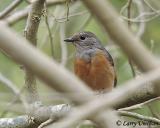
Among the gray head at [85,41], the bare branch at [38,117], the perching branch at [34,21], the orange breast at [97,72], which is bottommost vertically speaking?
the bare branch at [38,117]

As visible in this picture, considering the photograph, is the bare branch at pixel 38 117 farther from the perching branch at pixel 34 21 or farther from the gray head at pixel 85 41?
the gray head at pixel 85 41

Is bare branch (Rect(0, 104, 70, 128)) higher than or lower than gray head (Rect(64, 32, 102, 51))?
lower

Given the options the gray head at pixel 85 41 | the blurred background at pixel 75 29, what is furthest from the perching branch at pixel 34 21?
the blurred background at pixel 75 29

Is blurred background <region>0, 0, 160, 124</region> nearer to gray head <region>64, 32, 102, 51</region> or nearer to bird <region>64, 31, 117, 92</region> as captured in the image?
gray head <region>64, 32, 102, 51</region>

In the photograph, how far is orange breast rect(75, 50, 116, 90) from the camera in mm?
4391

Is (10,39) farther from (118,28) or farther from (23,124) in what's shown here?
(23,124)

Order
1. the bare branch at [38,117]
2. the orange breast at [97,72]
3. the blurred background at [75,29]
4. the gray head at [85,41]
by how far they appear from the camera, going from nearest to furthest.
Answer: the bare branch at [38,117]
the orange breast at [97,72]
the gray head at [85,41]
the blurred background at [75,29]

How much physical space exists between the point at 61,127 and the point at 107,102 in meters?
0.10

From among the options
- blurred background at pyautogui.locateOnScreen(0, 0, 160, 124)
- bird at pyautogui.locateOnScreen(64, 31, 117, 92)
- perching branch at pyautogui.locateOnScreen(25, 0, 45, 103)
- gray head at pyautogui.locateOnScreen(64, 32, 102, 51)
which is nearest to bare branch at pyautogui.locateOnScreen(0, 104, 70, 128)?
perching branch at pyautogui.locateOnScreen(25, 0, 45, 103)

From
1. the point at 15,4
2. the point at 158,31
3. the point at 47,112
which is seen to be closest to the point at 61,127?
the point at 47,112

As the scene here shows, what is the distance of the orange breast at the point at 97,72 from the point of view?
4.39 metres

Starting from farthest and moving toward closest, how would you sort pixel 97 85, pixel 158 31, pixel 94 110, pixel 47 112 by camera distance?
pixel 158 31, pixel 97 85, pixel 47 112, pixel 94 110

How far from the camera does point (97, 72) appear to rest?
14.6 ft

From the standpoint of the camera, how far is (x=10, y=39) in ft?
2.48
